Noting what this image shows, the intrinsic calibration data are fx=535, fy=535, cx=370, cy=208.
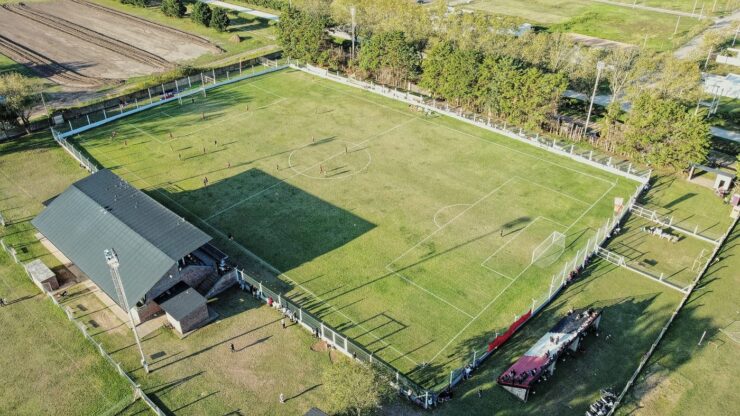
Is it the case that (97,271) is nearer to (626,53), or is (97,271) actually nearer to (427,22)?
(427,22)

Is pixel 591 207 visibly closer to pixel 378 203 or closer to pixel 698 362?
pixel 698 362

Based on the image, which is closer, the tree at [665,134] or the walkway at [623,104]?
the tree at [665,134]

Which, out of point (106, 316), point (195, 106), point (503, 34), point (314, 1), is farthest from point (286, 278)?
point (314, 1)

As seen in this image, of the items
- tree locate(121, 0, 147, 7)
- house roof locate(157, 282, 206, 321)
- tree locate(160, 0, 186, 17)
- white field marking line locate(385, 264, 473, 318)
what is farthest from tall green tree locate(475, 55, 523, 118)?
tree locate(121, 0, 147, 7)

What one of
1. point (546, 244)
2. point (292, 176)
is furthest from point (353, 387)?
point (292, 176)

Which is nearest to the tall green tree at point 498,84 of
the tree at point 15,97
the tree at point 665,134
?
the tree at point 665,134

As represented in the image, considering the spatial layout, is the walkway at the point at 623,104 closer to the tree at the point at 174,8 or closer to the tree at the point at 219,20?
the tree at the point at 219,20
